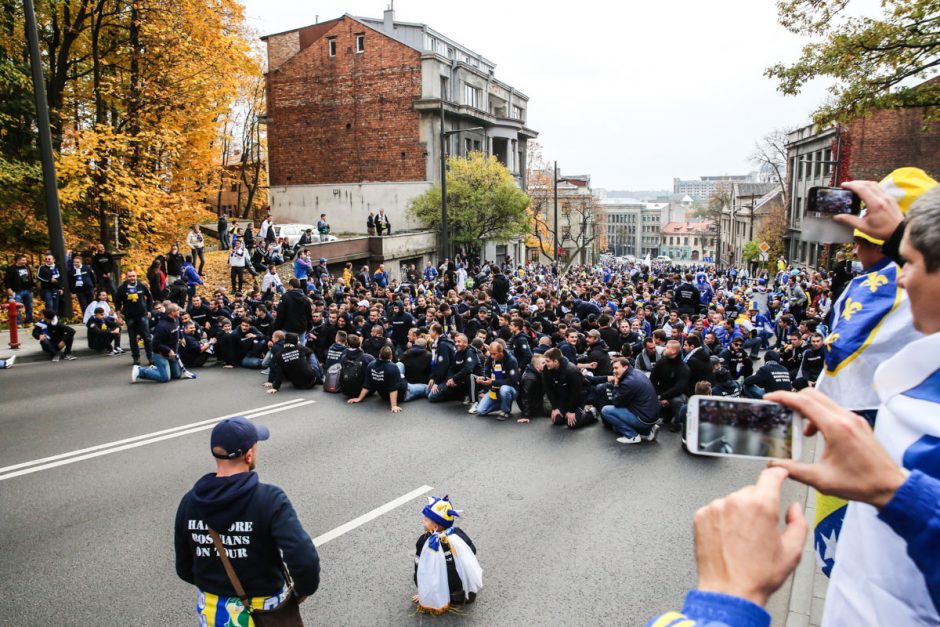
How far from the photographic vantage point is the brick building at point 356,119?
38.7 metres

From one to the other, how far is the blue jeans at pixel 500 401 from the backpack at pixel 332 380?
305 cm

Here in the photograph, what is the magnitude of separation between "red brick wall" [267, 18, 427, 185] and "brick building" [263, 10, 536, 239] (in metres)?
0.07

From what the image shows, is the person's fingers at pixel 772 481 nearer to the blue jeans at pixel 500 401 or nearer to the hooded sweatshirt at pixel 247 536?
the hooded sweatshirt at pixel 247 536

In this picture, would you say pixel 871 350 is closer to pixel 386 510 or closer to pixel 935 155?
pixel 386 510

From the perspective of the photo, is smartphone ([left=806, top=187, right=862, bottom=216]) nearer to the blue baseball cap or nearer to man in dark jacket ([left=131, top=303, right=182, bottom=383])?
the blue baseball cap

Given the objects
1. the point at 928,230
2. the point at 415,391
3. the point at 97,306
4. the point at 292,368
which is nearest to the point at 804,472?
the point at 928,230

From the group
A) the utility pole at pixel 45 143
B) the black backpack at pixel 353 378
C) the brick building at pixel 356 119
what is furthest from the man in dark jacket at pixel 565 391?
the brick building at pixel 356 119

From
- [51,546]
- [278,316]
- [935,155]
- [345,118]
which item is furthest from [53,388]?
[935,155]

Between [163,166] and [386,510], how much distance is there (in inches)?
711

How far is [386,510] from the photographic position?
6922 mm

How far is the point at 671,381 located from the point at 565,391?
1774 mm

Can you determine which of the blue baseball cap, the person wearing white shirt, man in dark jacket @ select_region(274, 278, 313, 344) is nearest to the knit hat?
the blue baseball cap

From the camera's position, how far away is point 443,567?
5.03 m

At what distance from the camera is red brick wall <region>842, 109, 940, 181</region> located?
36188mm
